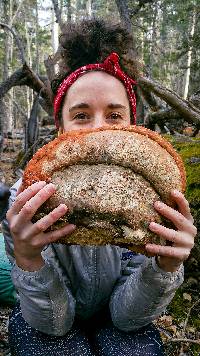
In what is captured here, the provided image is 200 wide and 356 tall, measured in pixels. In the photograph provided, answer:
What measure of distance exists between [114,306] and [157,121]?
3.96 m

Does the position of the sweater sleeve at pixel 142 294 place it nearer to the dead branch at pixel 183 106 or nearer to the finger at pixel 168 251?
the finger at pixel 168 251

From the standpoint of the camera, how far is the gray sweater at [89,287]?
1.99 m

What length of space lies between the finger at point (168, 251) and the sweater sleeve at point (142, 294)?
1.11ft

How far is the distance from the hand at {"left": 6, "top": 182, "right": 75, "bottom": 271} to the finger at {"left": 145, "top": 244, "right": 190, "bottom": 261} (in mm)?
324

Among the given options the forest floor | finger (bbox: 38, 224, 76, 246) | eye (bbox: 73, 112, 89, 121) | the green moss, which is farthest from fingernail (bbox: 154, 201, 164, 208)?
the green moss

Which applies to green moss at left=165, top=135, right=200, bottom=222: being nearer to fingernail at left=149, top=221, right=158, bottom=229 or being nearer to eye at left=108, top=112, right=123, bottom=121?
eye at left=108, top=112, right=123, bottom=121

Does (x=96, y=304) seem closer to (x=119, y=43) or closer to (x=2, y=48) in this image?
(x=119, y=43)

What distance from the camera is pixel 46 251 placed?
2219 millimetres

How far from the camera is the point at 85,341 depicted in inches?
89.5

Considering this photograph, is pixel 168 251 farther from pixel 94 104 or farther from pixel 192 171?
pixel 192 171

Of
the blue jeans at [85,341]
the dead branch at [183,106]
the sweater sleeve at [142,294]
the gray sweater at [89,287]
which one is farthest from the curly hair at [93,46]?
the dead branch at [183,106]

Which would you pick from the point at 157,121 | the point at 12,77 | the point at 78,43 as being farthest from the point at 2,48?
the point at 78,43

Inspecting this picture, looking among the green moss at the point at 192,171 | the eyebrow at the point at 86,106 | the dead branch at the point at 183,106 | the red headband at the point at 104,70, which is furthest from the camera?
the dead branch at the point at 183,106

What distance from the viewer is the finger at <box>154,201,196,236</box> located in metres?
1.49
